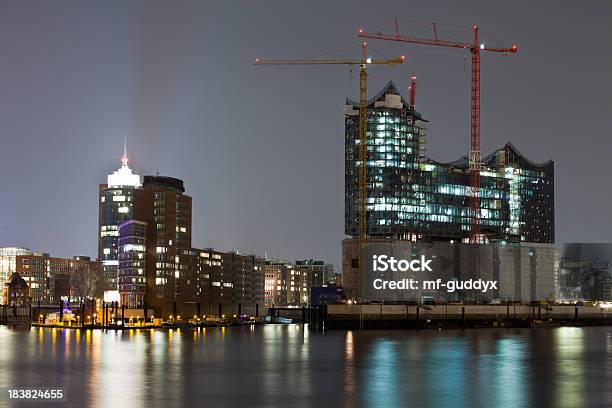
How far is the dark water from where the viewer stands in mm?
54875

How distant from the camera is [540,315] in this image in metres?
181

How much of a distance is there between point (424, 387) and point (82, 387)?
2225 centimetres

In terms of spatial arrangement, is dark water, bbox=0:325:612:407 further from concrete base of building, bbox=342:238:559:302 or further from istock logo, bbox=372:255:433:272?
istock logo, bbox=372:255:433:272

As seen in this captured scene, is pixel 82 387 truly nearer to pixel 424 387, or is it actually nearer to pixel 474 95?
pixel 424 387

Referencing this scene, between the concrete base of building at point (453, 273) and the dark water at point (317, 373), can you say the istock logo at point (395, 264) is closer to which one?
the concrete base of building at point (453, 273)

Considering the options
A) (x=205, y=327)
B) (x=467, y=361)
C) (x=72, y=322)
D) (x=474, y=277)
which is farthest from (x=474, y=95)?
(x=467, y=361)

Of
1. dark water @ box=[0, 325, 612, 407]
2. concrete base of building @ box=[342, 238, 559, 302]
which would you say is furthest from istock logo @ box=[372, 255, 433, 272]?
dark water @ box=[0, 325, 612, 407]

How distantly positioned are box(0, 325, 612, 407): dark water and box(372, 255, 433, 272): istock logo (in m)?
56.7

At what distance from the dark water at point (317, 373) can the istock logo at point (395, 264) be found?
186ft

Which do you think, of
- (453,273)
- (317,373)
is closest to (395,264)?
(453,273)

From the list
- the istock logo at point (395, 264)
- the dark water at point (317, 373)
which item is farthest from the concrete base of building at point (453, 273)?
the dark water at point (317, 373)

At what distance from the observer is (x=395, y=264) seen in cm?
16912

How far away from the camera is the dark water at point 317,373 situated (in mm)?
54875

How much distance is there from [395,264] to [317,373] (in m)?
98.7
